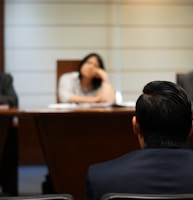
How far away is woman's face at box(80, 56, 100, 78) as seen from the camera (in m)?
3.86

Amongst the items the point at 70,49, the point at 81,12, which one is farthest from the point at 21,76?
the point at 81,12

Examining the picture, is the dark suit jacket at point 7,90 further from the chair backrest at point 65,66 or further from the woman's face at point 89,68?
the woman's face at point 89,68

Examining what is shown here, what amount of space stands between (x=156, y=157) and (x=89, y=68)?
2.78 metres

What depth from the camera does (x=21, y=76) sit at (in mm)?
5375

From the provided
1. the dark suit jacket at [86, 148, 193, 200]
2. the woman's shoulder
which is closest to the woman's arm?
the woman's shoulder

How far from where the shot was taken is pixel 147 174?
1093 millimetres

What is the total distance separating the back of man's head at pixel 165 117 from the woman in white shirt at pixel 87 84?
2518 millimetres

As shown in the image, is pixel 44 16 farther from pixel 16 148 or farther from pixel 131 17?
pixel 16 148

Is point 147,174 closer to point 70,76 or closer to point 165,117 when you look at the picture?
point 165,117

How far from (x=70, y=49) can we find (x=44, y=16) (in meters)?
0.54

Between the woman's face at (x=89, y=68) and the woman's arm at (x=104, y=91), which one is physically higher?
the woman's face at (x=89, y=68)

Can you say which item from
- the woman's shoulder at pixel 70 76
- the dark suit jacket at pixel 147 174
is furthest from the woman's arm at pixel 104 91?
the dark suit jacket at pixel 147 174

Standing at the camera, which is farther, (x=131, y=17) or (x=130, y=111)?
(x=131, y=17)

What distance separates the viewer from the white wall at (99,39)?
5.36m
